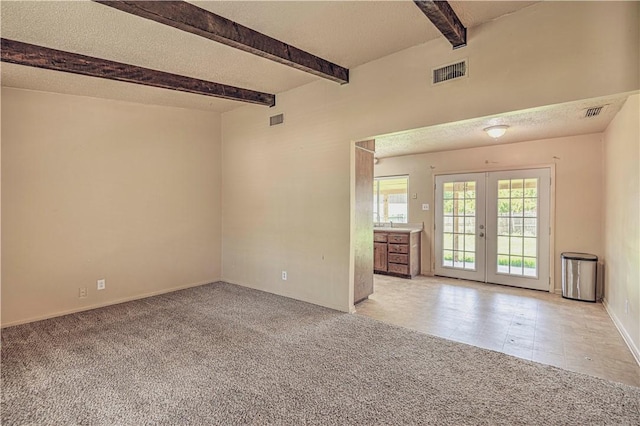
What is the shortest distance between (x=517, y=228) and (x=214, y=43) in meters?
5.42

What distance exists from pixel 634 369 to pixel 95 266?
19.7ft

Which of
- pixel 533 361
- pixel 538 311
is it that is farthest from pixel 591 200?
pixel 533 361

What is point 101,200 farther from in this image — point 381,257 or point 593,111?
point 593,111

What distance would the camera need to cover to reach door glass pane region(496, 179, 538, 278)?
17.7 ft

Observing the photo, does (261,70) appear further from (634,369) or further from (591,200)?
(591,200)

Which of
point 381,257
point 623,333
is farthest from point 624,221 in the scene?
point 381,257

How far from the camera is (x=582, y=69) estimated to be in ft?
8.14

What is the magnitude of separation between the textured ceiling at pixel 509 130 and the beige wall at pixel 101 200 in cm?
329

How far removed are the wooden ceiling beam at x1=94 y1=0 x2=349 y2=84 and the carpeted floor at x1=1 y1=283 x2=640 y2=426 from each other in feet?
9.05

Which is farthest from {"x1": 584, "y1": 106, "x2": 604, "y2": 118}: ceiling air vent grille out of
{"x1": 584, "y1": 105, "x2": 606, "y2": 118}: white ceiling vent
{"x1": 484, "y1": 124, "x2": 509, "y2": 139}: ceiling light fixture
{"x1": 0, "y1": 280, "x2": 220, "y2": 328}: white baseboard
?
{"x1": 0, "y1": 280, "x2": 220, "y2": 328}: white baseboard

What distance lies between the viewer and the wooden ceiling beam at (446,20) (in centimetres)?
239

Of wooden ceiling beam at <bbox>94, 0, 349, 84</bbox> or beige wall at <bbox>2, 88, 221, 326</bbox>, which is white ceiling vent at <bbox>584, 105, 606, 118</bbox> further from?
beige wall at <bbox>2, 88, 221, 326</bbox>

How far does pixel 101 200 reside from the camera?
4445 mm

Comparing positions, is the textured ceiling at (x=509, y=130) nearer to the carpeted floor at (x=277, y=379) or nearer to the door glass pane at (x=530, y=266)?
the door glass pane at (x=530, y=266)
